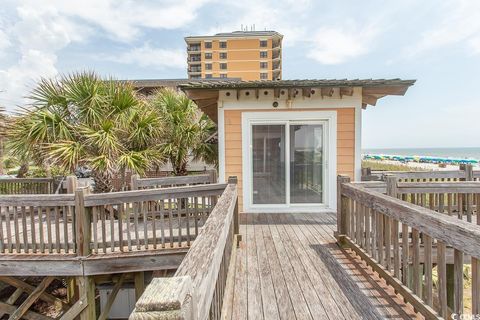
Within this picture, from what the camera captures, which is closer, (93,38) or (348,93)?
(348,93)

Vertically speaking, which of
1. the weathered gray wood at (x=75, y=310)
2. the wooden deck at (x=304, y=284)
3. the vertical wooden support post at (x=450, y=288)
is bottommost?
the vertical wooden support post at (x=450, y=288)

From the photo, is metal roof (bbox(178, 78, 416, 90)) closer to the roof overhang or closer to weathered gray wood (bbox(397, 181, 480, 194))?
A: the roof overhang

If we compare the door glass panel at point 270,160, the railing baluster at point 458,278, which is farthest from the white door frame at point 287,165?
the railing baluster at point 458,278

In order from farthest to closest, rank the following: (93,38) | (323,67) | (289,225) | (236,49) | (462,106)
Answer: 1. (236,49)
2. (462,106)
3. (323,67)
4. (93,38)
5. (289,225)

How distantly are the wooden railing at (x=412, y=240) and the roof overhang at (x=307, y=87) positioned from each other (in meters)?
2.16

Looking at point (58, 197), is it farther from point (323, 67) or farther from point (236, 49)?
point (236, 49)

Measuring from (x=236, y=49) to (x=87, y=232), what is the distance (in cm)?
4909

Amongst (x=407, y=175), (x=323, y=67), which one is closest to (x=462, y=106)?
(x=323, y=67)

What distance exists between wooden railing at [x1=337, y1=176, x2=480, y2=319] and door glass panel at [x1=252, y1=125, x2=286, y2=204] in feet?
6.42

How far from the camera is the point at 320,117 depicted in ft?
18.0

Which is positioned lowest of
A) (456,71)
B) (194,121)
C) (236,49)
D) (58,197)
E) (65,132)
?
(58,197)

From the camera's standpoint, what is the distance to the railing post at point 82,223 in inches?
133

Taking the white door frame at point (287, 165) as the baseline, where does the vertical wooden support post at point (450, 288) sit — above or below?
below

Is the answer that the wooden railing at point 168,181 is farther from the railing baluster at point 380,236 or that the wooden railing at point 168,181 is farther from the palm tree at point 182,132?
the railing baluster at point 380,236
